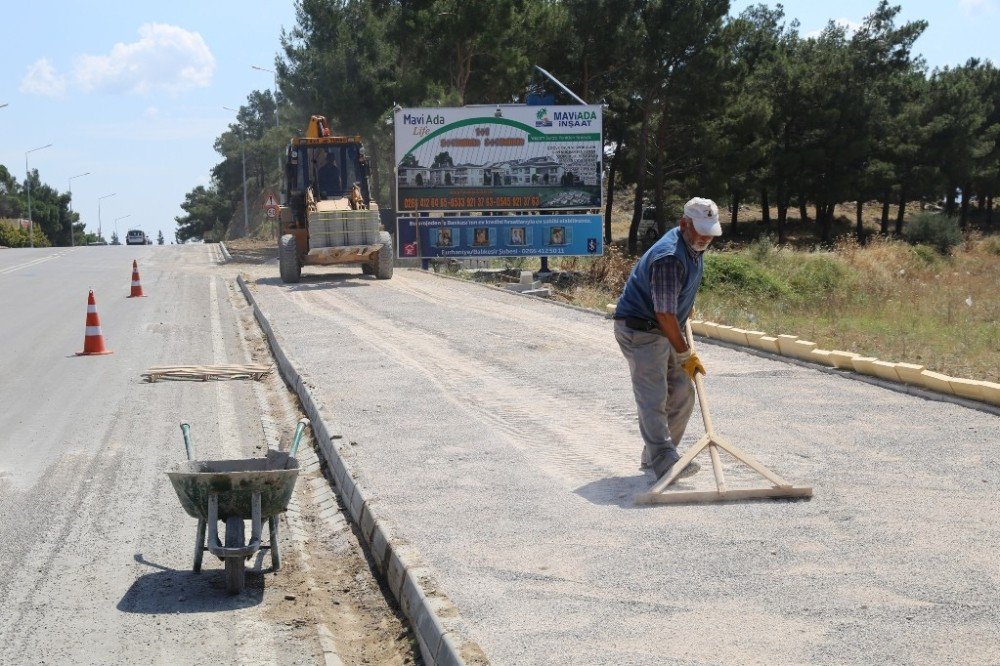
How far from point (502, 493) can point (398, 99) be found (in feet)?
114


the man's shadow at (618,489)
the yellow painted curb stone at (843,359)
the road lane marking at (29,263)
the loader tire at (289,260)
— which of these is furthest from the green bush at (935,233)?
the man's shadow at (618,489)

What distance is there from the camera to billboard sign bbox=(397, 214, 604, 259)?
1136 inches

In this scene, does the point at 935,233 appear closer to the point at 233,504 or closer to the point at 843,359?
the point at 843,359

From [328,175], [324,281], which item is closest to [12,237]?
[324,281]

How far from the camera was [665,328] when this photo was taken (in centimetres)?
679

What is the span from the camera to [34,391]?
11781 mm

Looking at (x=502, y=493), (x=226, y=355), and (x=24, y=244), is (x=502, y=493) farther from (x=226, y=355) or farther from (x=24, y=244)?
(x=24, y=244)

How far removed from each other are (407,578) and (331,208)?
20232 mm

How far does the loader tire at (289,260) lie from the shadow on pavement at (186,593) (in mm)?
19884

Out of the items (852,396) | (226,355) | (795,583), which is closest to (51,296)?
(226,355)

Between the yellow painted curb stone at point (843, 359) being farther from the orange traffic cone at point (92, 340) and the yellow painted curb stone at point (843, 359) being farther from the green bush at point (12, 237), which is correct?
the green bush at point (12, 237)

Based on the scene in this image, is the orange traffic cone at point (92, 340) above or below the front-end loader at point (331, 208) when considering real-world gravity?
below

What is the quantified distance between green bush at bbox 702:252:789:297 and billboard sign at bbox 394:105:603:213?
12.9 feet

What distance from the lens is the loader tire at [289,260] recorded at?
25531 millimetres
